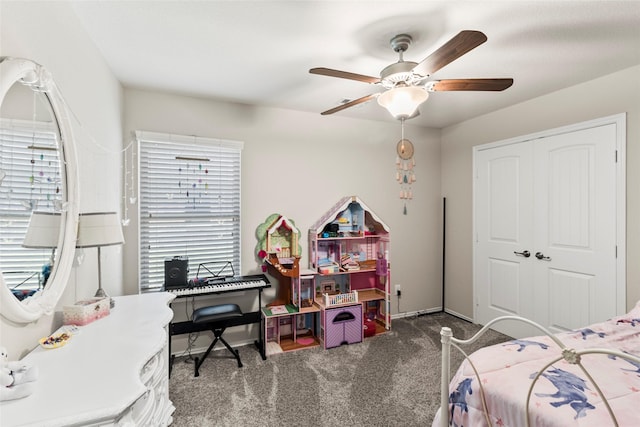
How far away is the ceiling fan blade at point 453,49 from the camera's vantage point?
4.42 ft

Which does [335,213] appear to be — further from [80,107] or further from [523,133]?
[80,107]

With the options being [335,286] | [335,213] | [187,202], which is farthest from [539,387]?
[187,202]

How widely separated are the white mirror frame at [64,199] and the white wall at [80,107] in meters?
0.06

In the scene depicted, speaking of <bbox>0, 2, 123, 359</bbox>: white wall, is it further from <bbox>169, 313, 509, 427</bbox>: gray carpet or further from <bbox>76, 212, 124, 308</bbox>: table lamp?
<bbox>169, 313, 509, 427</bbox>: gray carpet

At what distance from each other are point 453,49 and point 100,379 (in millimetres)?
1979

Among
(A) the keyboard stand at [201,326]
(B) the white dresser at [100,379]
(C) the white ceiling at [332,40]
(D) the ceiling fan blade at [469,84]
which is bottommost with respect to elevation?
(A) the keyboard stand at [201,326]

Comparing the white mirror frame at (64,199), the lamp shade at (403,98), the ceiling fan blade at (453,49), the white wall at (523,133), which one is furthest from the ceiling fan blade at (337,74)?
the white wall at (523,133)

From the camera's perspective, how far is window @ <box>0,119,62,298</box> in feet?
3.67

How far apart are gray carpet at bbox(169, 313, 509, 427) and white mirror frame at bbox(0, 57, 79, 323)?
1.25 m

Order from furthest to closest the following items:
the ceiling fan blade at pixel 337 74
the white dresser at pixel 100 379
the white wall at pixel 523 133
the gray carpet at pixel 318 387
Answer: the white wall at pixel 523 133 → the gray carpet at pixel 318 387 → the ceiling fan blade at pixel 337 74 → the white dresser at pixel 100 379

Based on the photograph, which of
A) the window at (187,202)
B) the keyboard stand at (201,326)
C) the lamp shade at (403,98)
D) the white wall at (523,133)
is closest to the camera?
the lamp shade at (403,98)

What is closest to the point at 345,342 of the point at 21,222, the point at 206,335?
the point at 206,335

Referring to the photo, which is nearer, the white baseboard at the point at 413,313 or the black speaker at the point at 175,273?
the black speaker at the point at 175,273

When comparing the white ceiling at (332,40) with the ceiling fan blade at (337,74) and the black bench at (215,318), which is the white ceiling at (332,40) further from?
the black bench at (215,318)
